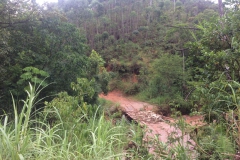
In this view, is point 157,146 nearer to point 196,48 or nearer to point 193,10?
point 196,48

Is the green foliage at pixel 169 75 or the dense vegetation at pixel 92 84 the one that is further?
the green foliage at pixel 169 75

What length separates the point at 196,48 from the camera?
3531mm

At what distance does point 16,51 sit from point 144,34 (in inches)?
640

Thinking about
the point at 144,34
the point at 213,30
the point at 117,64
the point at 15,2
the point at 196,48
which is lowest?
the point at 117,64

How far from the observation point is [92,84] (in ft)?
22.9

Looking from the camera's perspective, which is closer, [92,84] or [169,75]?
[92,84]

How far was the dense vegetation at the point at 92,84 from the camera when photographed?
1.90m

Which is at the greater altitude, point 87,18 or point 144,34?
point 87,18

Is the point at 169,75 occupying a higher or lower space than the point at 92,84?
lower

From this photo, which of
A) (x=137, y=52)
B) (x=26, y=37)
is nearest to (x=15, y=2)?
(x=26, y=37)

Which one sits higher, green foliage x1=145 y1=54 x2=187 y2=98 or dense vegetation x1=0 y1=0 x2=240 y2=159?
dense vegetation x1=0 y1=0 x2=240 y2=159

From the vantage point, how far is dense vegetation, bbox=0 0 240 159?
6.24ft

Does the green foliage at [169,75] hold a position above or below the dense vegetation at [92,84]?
below

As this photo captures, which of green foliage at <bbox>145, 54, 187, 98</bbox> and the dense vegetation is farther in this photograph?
green foliage at <bbox>145, 54, 187, 98</bbox>
